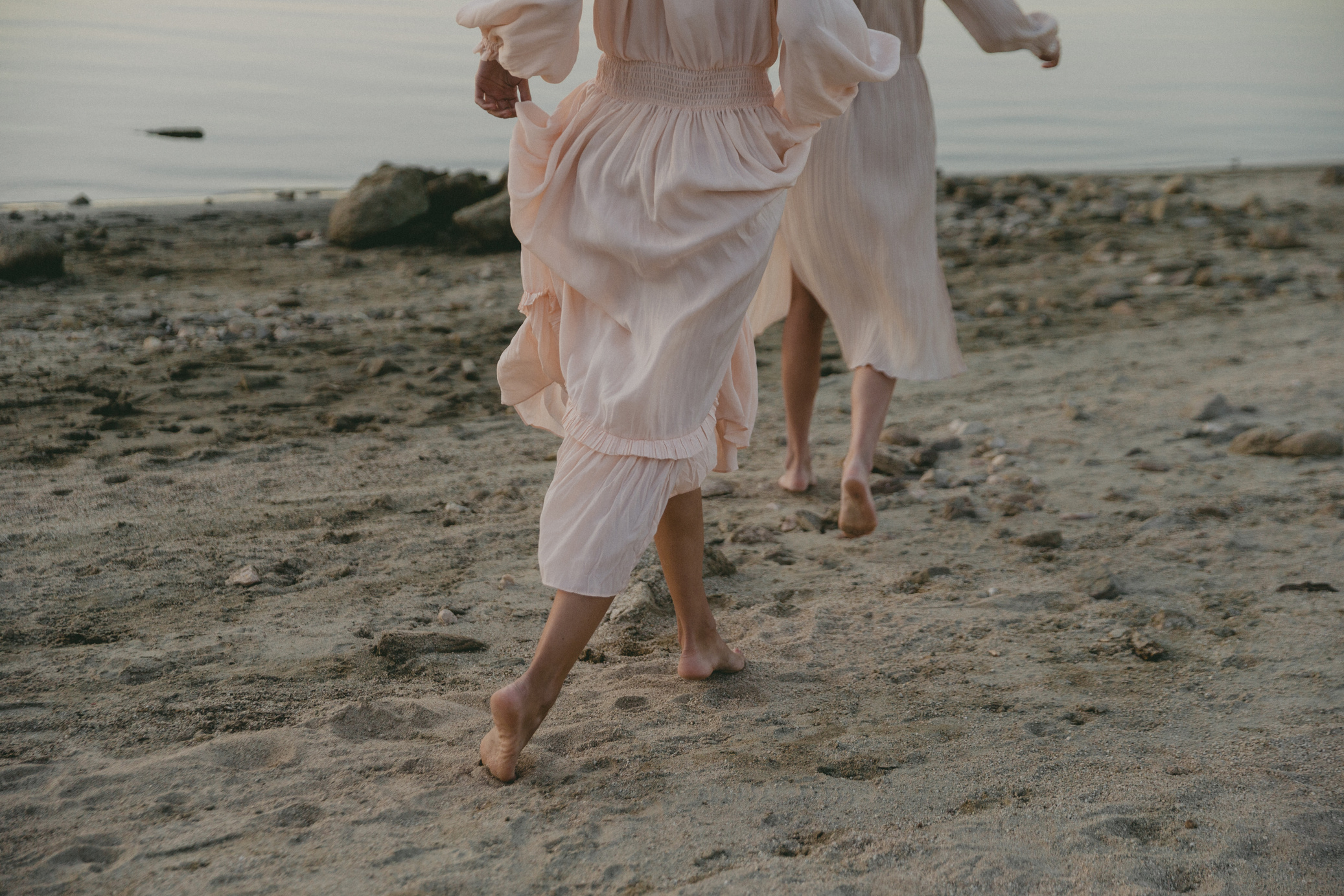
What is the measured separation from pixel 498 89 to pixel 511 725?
4.23 ft

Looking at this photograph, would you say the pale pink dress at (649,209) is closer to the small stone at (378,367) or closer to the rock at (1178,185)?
the small stone at (378,367)

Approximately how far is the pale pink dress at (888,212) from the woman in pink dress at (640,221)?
3.59ft

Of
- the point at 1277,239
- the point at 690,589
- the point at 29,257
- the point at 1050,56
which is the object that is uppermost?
the point at 1050,56

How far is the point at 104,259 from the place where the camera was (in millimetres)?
6770

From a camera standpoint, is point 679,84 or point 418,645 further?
point 418,645

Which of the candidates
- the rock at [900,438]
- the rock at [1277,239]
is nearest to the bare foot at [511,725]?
the rock at [900,438]

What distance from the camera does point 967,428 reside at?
15.4 feet

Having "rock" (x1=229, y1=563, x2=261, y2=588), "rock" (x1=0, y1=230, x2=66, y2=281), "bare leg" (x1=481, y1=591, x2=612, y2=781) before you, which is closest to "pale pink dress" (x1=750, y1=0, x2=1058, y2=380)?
"bare leg" (x1=481, y1=591, x2=612, y2=781)

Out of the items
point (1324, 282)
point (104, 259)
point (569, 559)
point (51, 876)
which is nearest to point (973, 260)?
point (1324, 282)

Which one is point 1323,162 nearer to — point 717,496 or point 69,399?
point 717,496

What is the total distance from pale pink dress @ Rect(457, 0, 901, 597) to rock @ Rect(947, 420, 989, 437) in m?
2.40

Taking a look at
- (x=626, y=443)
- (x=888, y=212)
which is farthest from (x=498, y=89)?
(x=888, y=212)

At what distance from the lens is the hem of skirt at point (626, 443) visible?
2340mm

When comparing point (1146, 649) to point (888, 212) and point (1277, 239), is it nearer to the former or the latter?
point (888, 212)
